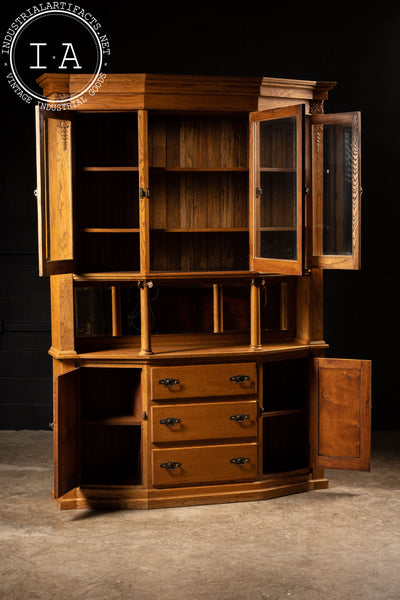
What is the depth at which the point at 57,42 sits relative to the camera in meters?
6.50

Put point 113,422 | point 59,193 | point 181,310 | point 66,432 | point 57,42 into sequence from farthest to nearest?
point 57,42
point 181,310
point 113,422
point 59,193
point 66,432

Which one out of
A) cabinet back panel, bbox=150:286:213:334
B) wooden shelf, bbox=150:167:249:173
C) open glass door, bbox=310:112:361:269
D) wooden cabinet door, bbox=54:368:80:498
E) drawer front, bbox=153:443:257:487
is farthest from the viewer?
cabinet back panel, bbox=150:286:213:334

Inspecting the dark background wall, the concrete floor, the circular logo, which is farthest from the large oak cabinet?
the circular logo

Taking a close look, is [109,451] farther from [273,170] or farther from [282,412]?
[273,170]

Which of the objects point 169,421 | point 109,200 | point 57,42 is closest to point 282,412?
point 169,421

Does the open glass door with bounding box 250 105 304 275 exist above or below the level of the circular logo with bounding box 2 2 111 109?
below

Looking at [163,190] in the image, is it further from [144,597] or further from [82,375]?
[144,597]

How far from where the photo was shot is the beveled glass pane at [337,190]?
4883 millimetres

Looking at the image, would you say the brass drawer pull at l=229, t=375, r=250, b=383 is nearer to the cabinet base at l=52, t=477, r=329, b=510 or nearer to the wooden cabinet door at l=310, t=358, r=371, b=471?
the wooden cabinet door at l=310, t=358, r=371, b=471

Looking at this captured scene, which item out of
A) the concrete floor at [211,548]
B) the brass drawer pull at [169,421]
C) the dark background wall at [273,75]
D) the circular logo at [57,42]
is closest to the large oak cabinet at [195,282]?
the brass drawer pull at [169,421]

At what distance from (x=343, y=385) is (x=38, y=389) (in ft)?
Answer: 9.12

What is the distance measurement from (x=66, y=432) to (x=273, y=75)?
3382 millimetres

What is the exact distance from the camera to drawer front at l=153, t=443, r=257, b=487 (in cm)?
489

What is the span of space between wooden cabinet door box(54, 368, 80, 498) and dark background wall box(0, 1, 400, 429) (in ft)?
6.35
